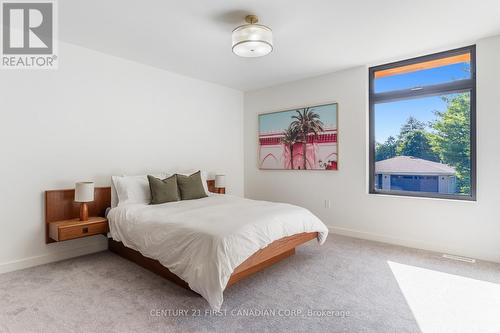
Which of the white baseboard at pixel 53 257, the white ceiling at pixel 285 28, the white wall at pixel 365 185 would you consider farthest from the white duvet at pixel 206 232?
the white ceiling at pixel 285 28

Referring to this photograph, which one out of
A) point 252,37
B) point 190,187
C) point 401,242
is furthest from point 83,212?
point 401,242

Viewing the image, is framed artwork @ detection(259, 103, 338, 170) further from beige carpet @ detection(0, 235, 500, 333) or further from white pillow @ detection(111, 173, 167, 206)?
white pillow @ detection(111, 173, 167, 206)

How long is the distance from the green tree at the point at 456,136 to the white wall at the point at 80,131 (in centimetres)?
368

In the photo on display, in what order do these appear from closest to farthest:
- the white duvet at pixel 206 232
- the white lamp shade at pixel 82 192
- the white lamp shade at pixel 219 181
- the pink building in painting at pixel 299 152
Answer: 1. the white duvet at pixel 206 232
2. the white lamp shade at pixel 82 192
3. the pink building in painting at pixel 299 152
4. the white lamp shade at pixel 219 181

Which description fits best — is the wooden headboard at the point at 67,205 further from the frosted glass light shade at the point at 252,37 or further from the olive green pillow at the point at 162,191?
the frosted glass light shade at the point at 252,37

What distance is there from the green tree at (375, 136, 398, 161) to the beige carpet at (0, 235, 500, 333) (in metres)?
1.52

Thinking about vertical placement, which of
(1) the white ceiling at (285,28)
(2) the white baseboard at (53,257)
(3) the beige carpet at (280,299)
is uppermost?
(1) the white ceiling at (285,28)

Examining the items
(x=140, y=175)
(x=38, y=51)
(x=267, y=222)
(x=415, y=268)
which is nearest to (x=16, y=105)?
(x=38, y=51)

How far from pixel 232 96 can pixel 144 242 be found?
3605 millimetres

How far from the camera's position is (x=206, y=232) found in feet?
7.33

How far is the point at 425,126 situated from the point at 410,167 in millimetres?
601

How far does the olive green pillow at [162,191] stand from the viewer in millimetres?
3439

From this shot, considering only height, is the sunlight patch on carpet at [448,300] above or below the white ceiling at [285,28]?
below

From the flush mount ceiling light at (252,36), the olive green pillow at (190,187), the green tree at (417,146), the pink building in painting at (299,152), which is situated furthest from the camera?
the pink building in painting at (299,152)
